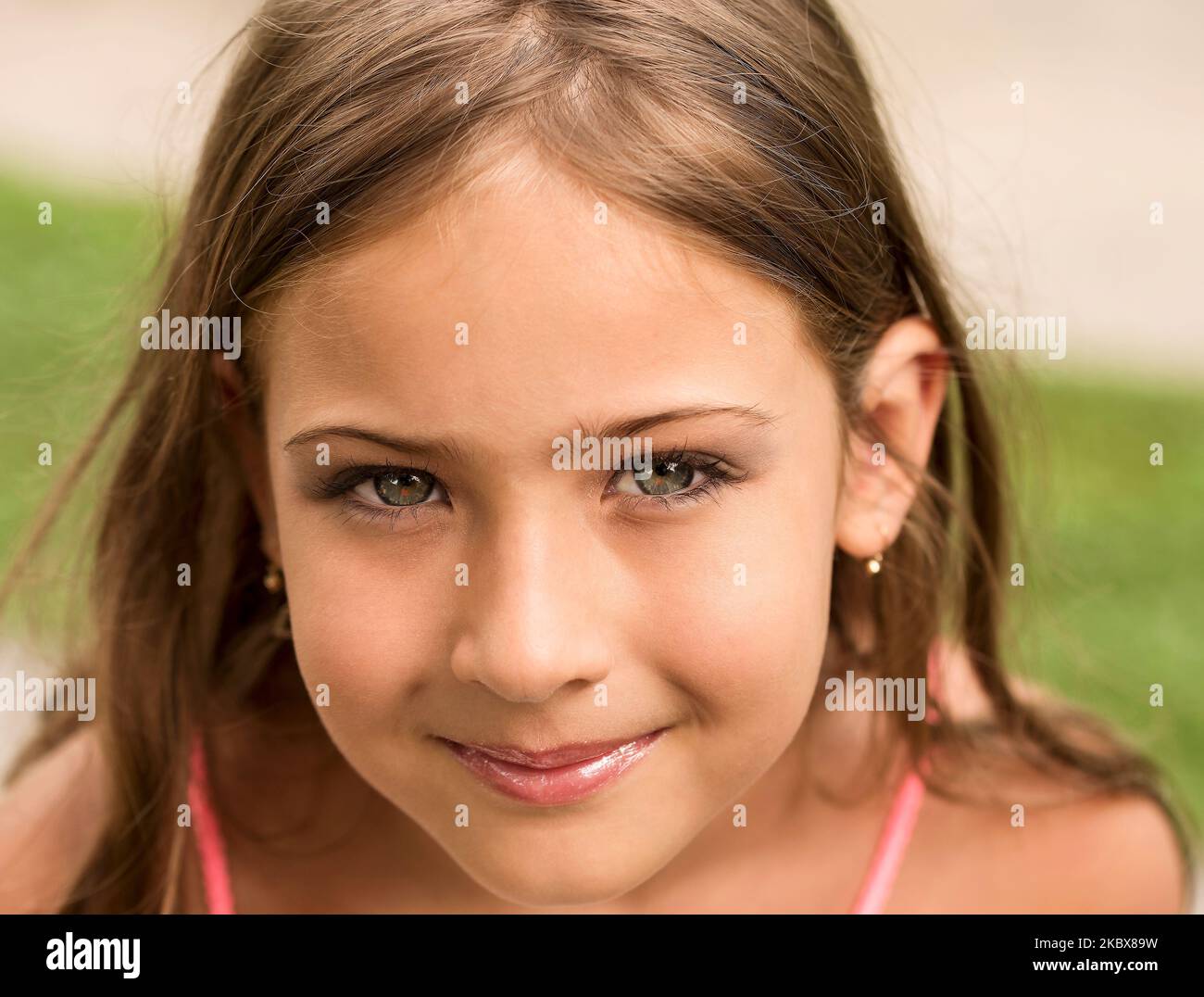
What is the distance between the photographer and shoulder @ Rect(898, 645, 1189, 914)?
1.78 metres

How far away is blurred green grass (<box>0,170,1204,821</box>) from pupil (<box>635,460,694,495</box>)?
72 cm

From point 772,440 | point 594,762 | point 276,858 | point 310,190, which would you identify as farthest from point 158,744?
point 772,440

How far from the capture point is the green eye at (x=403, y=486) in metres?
1.28

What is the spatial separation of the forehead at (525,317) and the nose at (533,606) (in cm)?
10

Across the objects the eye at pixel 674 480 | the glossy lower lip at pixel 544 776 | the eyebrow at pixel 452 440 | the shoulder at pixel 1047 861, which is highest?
the eyebrow at pixel 452 440

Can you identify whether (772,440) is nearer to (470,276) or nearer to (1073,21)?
(470,276)

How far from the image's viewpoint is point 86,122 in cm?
376

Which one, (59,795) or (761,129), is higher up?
(761,129)

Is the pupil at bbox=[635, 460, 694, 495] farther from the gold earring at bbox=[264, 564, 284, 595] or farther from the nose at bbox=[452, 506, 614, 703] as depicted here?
the gold earring at bbox=[264, 564, 284, 595]

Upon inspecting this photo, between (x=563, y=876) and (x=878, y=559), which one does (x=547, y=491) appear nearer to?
(x=563, y=876)

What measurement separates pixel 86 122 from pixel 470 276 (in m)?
2.99

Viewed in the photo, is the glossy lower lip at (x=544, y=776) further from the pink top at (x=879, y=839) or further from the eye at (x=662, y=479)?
the pink top at (x=879, y=839)

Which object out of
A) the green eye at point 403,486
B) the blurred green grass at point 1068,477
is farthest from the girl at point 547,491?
the blurred green grass at point 1068,477
